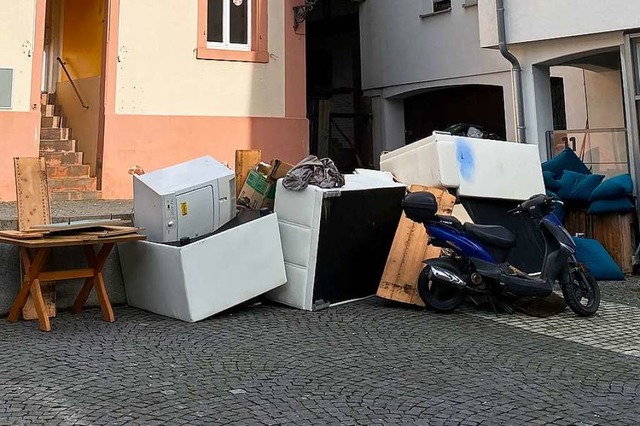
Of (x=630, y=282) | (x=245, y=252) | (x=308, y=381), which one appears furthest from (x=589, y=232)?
(x=308, y=381)

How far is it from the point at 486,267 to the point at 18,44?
7.62 m

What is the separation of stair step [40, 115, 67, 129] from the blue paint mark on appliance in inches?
286

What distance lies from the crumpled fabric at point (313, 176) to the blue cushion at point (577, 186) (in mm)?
4003

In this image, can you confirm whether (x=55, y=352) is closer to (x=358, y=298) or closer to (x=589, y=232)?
(x=358, y=298)

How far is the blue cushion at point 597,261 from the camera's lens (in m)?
8.61

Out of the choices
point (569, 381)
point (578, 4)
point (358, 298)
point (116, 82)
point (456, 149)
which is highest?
point (578, 4)

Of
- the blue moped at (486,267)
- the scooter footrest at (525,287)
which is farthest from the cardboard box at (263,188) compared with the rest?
the scooter footrest at (525,287)

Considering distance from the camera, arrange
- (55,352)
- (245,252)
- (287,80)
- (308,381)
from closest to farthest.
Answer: (308,381)
(55,352)
(245,252)
(287,80)

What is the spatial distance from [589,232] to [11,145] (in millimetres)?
8531

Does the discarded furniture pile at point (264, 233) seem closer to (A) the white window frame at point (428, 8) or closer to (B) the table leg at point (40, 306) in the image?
(B) the table leg at point (40, 306)

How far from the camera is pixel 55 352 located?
518cm

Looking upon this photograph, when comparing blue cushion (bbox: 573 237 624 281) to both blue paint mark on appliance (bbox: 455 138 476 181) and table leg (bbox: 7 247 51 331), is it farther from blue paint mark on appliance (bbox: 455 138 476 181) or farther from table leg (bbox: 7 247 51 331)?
table leg (bbox: 7 247 51 331)

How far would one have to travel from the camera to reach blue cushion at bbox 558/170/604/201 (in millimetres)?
9250

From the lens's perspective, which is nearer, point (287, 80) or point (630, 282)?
point (630, 282)
